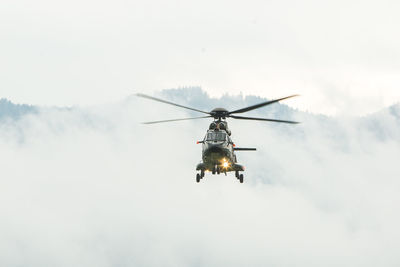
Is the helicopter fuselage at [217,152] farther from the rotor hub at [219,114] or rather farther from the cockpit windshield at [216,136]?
the rotor hub at [219,114]

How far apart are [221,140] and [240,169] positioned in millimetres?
4655

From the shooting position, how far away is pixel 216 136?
41812mm

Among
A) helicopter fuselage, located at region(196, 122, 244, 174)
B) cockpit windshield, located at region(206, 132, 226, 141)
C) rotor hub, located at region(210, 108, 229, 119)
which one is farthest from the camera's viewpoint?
rotor hub, located at region(210, 108, 229, 119)

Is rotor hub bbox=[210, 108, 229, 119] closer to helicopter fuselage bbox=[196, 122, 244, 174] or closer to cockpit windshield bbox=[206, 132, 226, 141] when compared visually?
helicopter fuselage bbox=[196, 122, 244, 174]

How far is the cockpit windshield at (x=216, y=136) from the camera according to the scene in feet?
137

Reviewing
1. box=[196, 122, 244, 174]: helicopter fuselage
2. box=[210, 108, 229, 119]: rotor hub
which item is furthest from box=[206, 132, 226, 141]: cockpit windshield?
box=[210, 108, 229, 119]: rotor hub

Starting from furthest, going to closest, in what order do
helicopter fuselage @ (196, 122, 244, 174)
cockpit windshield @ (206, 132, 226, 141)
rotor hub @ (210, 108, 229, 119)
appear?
rotor hub @ (210, 108, 229, 119), cockpit windshield @ (206, 132, 226, 141), helicopter fuselage @ (196, 122, 244, 174)

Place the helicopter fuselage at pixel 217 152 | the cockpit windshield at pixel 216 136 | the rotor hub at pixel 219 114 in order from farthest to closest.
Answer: the rotor hub at pixel 219 114 → the cockpit windshield at pixel 216 136 → the helicopter fuselage at pixel 217 152

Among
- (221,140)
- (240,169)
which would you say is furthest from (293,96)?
(240,169)

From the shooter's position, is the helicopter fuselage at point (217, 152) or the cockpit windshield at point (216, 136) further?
the cockpit windshield at point (216, 136)

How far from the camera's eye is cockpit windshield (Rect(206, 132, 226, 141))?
1640 inches

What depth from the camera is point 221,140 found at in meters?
41.6

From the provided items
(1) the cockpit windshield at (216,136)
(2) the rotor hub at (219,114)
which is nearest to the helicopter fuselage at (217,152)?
(1) the cockpit windshield at (216,136)

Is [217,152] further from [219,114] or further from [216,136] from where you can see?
[219,114]
